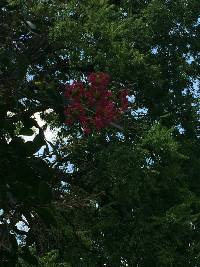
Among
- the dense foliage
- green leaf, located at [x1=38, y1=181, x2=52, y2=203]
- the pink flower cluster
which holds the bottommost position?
green leaf, located at [x1=38, y1=181, x2=52, y2=203]

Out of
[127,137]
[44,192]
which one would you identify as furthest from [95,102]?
[127,137]

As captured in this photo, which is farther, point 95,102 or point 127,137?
point 127,137

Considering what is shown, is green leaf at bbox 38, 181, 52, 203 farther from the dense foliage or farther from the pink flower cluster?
the dense foliage

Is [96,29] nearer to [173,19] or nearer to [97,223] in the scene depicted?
[173,19]

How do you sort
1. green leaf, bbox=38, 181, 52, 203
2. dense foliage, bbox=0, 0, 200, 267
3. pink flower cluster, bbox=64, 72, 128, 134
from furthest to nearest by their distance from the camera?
dense foliage, bbox=0, 0, 200, 267, pink flower cluster, bbox=64, 72, 128, 134, green leaf, bbox=38, 181, 52, 203

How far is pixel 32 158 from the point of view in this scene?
4.58 metres

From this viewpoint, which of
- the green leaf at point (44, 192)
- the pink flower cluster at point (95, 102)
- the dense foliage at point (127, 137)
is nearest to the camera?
the green leaf at point (44, 192)

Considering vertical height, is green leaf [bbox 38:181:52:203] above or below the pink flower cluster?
below

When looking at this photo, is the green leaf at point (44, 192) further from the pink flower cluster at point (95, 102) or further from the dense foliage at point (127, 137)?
the dense foliage at point (127, 137)

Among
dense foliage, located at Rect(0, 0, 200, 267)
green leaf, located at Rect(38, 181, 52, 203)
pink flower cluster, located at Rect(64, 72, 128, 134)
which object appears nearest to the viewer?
green leaf, located at Rect(38, 181, 52, 203)

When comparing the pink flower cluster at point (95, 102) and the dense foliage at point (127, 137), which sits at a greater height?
the dense foliage at point (127, 137)

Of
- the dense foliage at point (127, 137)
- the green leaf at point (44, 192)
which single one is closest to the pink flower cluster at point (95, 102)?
the green leaf at point (44, 192)

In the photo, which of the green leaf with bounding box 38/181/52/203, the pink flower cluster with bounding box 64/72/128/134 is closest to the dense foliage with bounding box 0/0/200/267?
the pink flower cluster with bounding box 64/72/128/134

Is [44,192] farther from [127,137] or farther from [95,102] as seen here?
[127,137]
